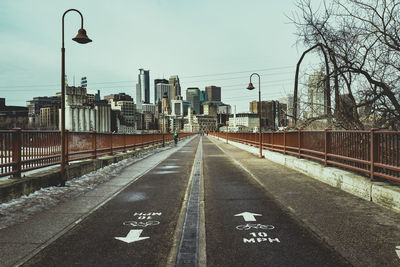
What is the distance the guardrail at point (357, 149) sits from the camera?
6942 millimetres

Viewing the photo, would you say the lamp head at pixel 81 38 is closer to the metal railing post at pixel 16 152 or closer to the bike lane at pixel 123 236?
the metal railing post at pixel 16 152

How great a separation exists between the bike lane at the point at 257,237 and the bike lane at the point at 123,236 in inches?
29.0

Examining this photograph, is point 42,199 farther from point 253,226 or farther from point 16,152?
point 253,226

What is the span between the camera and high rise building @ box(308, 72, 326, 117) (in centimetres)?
1437

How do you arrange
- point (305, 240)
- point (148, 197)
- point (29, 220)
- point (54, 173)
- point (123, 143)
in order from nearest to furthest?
point (305, 240)
point (29, 220)
point (148, 197)
point (54, 173)
point (123, 143)

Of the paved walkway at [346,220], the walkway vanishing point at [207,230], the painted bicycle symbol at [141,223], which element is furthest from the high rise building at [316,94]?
the painted bicycle symbol at [141,223]

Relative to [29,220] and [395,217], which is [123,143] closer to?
[29,220]

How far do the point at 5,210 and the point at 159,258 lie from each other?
4.45 meters

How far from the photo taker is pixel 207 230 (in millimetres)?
5109

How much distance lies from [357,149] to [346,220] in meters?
3.60

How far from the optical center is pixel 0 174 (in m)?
7.16

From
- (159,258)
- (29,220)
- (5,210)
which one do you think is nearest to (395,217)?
(159,258)

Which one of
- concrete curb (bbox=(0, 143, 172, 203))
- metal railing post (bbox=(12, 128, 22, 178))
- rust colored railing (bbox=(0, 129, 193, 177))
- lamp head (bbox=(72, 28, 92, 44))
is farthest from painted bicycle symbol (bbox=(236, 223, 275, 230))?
lamp head (bbox=(72, 28, 92, 44))

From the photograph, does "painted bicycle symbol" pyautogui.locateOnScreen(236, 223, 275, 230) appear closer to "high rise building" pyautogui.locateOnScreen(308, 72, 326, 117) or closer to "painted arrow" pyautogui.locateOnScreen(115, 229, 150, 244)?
"painted arrow" pyautogui.locateOnScreen(115, 229, 150, 244)
